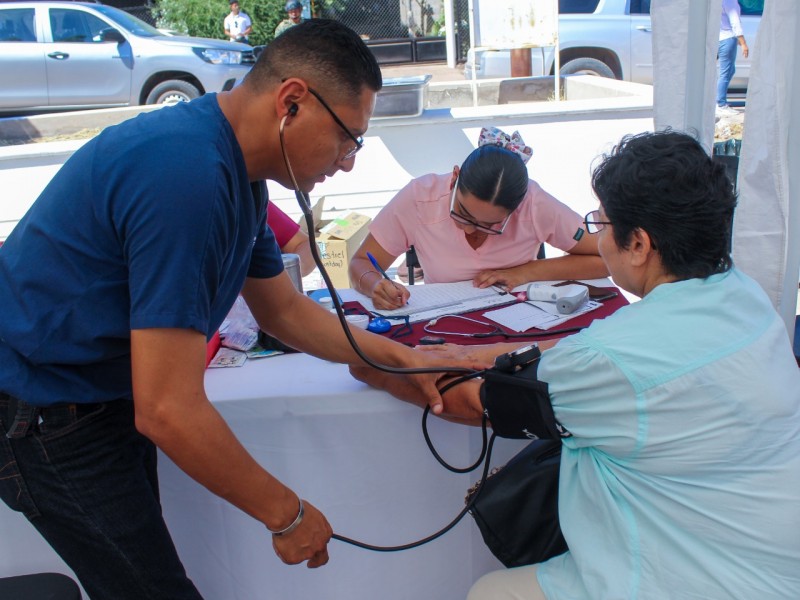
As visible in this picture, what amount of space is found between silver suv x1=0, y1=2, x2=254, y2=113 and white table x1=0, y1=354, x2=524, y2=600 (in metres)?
6.93

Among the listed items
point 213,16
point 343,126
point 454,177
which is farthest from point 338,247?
point 213,16

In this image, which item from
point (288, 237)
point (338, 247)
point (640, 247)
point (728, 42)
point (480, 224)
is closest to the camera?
point (640, 247)

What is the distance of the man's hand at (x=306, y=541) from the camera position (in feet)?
3.85

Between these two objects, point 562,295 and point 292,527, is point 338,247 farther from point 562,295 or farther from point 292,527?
point 292,527

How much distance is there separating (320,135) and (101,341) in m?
0.49

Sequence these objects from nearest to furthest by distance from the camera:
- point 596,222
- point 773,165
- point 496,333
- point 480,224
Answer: point 596,222
point 496,333
point 773,165
point 480,224

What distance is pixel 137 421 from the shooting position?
41.2 inches

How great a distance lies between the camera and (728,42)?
19.4 ft

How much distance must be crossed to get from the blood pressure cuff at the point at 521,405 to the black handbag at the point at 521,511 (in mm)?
146

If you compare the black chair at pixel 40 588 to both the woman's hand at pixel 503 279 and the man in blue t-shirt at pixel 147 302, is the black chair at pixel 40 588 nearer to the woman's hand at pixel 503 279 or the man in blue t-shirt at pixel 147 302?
the man in blue t-shirt at pixel 147 302

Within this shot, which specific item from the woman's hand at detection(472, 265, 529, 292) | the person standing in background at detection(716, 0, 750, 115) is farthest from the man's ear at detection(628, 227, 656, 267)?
the person standing in background at detection(716, 0, 750, 115)

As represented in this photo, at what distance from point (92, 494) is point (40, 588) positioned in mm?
261

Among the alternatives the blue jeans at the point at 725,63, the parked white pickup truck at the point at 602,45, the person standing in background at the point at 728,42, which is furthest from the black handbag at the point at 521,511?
the parked white pickup truck at the point at 602,45

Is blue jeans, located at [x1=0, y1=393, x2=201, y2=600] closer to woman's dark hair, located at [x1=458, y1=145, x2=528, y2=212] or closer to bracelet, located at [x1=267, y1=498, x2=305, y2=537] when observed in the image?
bracelet, located at [x1=267, y1=498, x2=305, y2=537]
